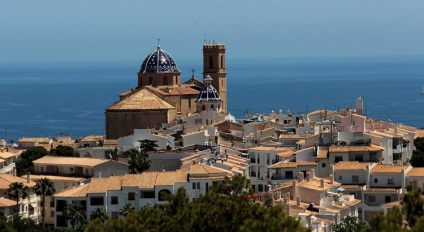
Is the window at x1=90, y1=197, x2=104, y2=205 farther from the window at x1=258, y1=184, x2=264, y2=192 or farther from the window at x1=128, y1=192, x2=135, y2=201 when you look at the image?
the window at x1=258, y1=184, x2=264, y2=192

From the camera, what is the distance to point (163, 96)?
3275 inches

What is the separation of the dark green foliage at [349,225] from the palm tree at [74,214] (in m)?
10.2

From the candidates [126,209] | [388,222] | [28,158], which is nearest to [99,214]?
[126,209]

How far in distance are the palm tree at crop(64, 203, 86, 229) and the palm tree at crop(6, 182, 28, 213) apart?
267 cm

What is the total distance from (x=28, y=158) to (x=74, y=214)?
1496 cm

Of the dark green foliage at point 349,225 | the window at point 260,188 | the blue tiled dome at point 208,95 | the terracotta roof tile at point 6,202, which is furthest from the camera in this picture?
the blue tiled dome at point 208,95

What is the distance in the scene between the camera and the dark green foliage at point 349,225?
1663 inches

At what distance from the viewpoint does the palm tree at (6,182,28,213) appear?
168 ft

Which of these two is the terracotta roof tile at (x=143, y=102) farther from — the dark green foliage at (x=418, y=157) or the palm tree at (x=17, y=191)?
the palm tree at (x=17, y=191)

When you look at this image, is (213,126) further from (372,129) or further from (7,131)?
(7,131)

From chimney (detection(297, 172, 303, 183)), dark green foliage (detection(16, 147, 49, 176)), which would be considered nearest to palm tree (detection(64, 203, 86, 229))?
chimney (detection(297, 172, 303, 183))

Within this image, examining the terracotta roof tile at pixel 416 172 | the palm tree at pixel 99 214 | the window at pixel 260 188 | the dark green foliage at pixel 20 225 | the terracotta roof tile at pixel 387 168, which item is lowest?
the dark green foliage at pixel 20 225

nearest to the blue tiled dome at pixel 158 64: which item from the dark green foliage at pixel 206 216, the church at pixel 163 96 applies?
the church at pixel 163 96

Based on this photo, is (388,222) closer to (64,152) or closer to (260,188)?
(260,188)
